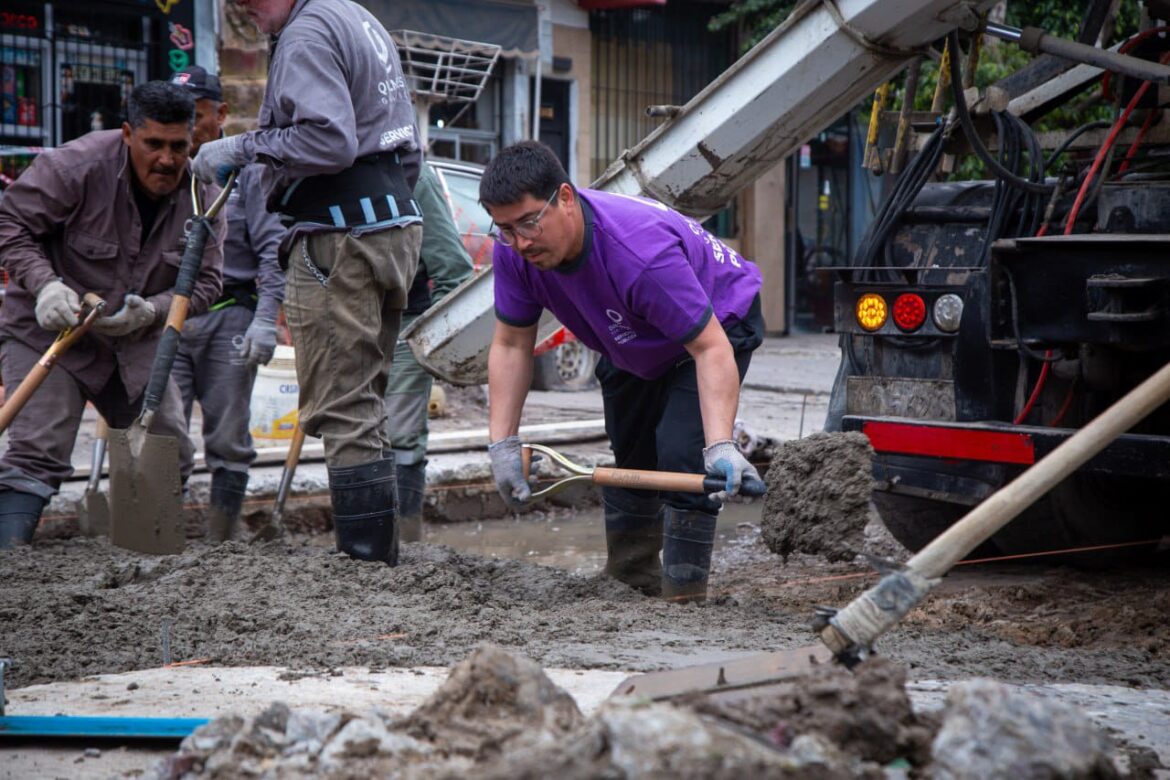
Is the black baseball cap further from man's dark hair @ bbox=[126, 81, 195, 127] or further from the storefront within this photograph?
the storefront

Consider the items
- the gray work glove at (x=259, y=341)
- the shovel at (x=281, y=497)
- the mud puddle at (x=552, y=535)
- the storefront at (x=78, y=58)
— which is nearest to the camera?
the gray work glove at (x=259, y=341)

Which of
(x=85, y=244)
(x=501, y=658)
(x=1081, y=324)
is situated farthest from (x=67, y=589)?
(x=1081, y=324)

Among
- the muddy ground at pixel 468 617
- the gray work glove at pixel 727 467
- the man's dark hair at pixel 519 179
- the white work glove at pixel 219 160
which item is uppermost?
the white work glove at pixel 219 160

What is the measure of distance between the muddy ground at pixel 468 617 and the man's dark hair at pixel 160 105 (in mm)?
1549

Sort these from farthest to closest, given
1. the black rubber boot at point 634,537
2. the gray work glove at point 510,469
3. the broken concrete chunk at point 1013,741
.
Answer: the black rubber boot at point 634,537
the gray work glove at point 510,469
the broken concrete chunk at point 1013,741

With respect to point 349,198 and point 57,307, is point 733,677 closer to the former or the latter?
point 349,198

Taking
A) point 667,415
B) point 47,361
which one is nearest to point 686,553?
point 667,415

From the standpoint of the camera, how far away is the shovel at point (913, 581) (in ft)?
8.29

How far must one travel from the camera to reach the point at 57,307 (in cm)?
464

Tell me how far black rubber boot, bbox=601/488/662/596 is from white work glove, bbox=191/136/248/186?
5.54 feet

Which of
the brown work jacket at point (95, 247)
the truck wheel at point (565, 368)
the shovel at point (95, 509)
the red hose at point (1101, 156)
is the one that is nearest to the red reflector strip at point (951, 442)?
the red hose at point (1101, 156)

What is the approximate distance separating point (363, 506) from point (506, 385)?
0.71 m

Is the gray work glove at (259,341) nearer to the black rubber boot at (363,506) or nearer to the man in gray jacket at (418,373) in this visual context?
the man in gray jacket at (418,373)

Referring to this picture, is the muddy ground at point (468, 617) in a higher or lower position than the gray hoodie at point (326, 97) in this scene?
lower
